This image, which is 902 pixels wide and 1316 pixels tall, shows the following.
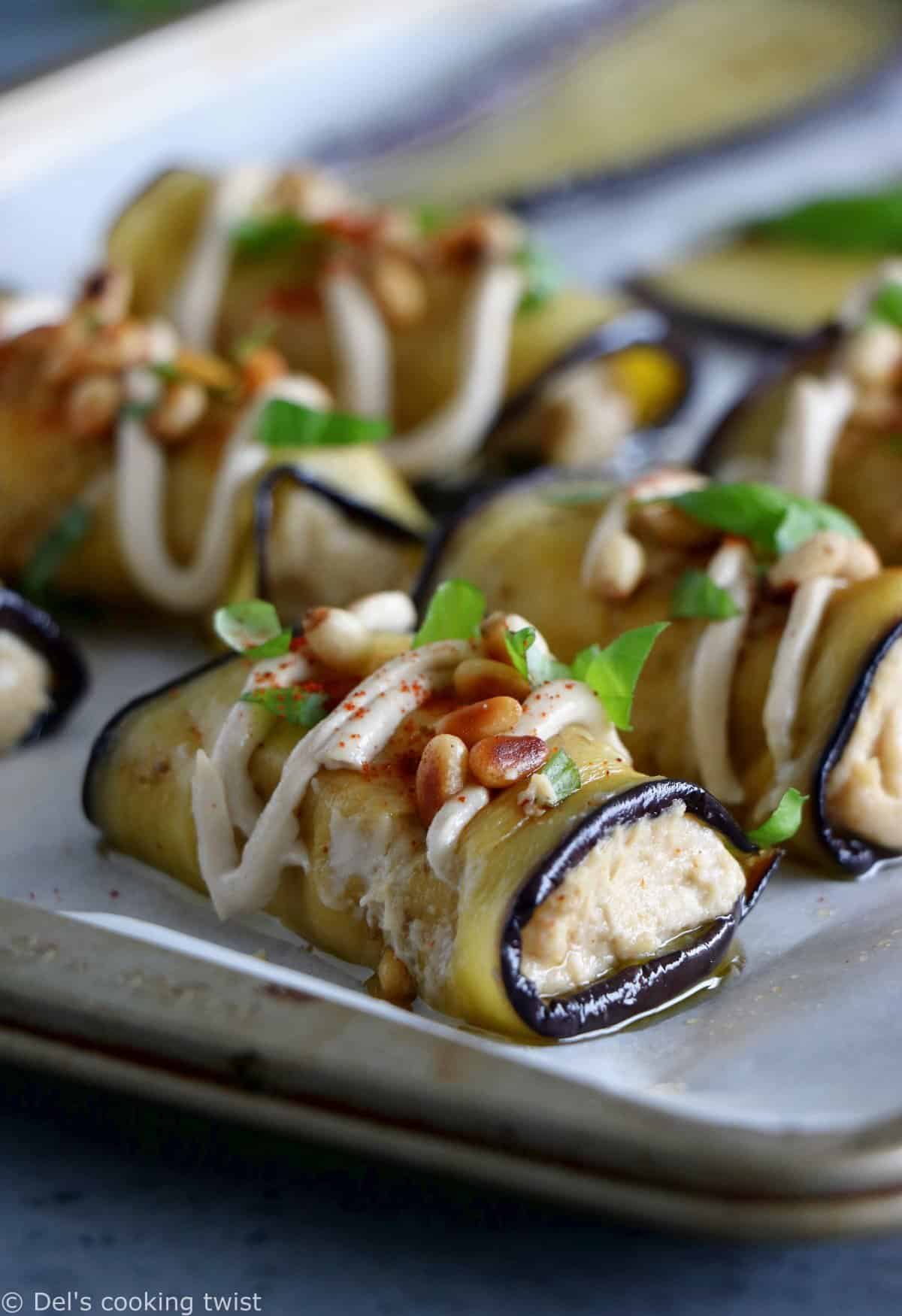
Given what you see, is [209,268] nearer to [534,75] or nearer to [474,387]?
[474,387]

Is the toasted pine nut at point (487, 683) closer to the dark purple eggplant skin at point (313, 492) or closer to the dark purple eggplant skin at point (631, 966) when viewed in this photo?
the dark purple eggplant skin at point (631, 966)

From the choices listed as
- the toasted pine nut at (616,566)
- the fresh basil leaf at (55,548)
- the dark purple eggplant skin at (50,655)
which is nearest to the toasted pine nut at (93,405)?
the fresh basil leaf at (55,548)

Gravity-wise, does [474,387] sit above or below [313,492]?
below

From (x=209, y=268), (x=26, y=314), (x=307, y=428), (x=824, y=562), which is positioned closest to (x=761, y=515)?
(x=824, y=562)

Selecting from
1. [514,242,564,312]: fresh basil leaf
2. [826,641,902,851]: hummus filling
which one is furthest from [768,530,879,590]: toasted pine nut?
[514,242,564,312]: fresh basil leaf

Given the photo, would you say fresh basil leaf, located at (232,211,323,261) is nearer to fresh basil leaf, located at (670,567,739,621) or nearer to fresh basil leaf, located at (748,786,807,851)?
fresh basil leaf, located at (670,567,739,621)

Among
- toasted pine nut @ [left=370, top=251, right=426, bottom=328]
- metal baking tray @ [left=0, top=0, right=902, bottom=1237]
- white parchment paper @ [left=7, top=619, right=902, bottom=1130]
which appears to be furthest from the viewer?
toasted pine nut @ [left=370, top=251, right=426, bottom=328]
